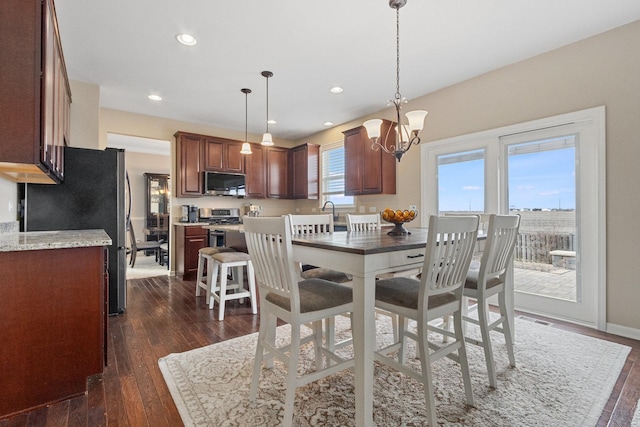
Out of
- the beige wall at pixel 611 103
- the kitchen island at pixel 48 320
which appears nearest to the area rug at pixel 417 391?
the kitchen island at pixel 48 320

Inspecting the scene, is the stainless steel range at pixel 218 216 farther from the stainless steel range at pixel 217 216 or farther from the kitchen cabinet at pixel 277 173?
the kitchen cabinet at pixel 277 173

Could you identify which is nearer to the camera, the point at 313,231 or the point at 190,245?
the point at 313,231

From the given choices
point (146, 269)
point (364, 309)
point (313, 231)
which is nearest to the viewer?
point (364, 309)

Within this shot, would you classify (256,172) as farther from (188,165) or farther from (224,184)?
(188,165)

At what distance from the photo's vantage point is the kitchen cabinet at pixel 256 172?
18.7 ft

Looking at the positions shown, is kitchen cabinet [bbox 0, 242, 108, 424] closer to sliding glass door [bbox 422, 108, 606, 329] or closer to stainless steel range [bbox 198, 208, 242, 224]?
sliding glass door [bbox 422, 108, 606, 329]

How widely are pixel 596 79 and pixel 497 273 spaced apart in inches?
85.8

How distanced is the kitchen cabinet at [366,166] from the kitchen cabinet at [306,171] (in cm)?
106

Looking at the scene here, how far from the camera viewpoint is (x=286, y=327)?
2805 mm

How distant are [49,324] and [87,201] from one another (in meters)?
1.60

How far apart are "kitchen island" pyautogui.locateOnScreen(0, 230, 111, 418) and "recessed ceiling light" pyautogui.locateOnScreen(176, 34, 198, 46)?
195 cm

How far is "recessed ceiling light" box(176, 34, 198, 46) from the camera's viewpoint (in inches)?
107

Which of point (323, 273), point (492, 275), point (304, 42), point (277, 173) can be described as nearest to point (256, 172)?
Answer: point (277, 173)

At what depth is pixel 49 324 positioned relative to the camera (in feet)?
5.49
